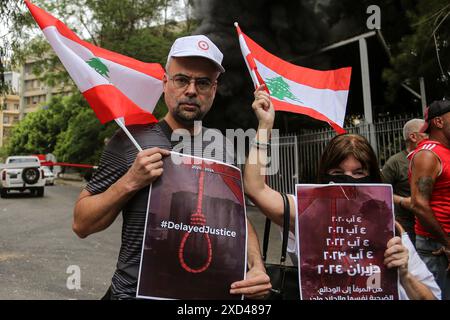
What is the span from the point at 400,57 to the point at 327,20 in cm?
558

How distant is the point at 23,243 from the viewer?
8984 mm

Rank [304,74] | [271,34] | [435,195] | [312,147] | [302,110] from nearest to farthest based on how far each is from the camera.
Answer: [302,110] < [304,74] < [435,195] < [312,147] < [271,34]

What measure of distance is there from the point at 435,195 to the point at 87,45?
2.39 metres

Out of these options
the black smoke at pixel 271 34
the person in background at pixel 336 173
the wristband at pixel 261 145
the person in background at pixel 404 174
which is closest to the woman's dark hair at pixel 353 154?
the person in background at pixel 336 173

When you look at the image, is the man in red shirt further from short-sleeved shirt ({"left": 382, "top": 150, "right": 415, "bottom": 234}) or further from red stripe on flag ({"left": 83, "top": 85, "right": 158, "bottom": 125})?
red stripe on flag ({"left": 83, "top": 85, "right": 158, "bottom": 125})

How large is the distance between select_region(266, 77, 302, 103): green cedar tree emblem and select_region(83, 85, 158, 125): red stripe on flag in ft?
2.40

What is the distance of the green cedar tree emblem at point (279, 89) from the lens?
243 cm

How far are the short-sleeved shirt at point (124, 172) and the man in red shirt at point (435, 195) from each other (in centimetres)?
152

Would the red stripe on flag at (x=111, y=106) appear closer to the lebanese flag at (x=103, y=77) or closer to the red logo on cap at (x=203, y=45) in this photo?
the lebanese flag at (x=103, y=77)

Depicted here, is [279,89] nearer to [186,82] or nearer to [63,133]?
[186,82]

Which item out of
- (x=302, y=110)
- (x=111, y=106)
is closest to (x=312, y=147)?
(x=302, y=110)

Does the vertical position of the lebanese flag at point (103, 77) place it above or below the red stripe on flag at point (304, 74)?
below

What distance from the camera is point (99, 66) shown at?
217cm

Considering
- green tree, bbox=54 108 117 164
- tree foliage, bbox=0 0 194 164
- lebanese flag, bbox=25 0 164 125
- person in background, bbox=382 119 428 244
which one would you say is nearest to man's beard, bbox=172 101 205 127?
lebanese flag, bbox=25 0 164 125
